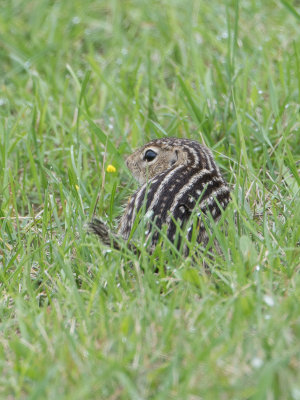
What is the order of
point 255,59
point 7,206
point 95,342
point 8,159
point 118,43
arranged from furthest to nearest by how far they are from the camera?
point 118,43, point 255,59, point 8,159, point 7,206, point 95,342

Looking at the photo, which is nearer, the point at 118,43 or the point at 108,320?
the point at 108,320

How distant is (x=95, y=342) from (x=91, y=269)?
1.10 meters

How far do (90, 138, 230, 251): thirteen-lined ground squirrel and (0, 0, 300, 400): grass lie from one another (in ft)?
0.47

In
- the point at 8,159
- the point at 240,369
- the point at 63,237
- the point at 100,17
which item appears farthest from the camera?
the point at 100,17

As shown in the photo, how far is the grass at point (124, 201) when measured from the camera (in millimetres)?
3156

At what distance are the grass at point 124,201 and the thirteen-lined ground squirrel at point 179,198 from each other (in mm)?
144

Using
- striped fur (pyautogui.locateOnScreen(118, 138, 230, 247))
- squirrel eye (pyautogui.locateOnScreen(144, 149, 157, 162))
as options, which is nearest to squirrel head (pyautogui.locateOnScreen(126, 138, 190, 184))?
squirrel eye (pyautogui.locateOnScreen(144, 149, 157, 162))

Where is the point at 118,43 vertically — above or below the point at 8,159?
above

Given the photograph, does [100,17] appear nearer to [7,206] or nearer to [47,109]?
[47,109]

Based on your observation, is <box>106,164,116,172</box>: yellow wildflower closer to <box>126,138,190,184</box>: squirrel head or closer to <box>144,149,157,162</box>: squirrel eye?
<box>126,138,190,184</box>: squirrel head

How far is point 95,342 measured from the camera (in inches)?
133

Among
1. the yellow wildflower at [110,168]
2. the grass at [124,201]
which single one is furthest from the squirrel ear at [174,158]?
the yellow wildflower at [110,168]

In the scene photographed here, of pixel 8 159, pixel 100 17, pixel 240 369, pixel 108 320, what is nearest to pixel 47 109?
pixel 8 159

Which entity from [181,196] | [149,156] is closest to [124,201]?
[149,156]
